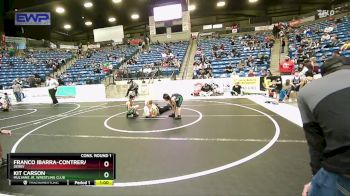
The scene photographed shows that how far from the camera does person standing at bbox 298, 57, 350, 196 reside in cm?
171

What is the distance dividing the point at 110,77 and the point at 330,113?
21516mm

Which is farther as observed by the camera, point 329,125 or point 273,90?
point 273,90

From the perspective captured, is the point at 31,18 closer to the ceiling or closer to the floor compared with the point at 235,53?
closer to the ceiling

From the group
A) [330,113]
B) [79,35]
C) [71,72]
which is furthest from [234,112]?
[79,35]

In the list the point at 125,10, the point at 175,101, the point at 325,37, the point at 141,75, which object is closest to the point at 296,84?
the point at 175,101

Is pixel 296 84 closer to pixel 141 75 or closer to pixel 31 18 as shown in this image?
pixel 141 75

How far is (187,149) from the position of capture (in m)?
5.68

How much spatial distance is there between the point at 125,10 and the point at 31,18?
10.8m

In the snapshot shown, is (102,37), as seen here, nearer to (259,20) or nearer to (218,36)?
(218,36)

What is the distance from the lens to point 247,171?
4.29 meters
